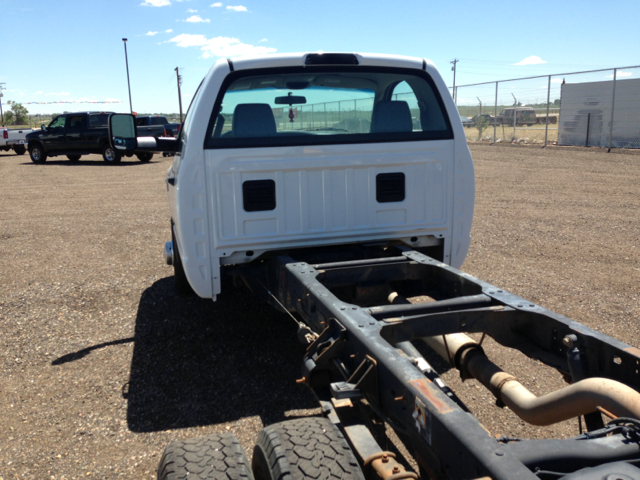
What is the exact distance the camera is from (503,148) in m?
22.7

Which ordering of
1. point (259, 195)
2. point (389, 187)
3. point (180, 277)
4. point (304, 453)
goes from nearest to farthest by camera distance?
point (304, 453), point (259, 195), point (389, 187), point (180, 277)

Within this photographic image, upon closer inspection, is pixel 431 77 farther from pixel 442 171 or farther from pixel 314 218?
pixel 314 218

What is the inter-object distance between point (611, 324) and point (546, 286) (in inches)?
41.8

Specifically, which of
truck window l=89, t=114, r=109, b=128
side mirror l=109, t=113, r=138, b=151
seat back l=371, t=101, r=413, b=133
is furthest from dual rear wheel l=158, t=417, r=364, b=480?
truck window l=89, t=114, r=109, b=128

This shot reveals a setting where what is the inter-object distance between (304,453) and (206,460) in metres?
0.39

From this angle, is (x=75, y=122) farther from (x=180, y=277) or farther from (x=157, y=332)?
(x=157, y=332)

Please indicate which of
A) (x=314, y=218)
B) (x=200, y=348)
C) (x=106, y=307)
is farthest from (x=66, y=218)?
(x=314, y=218)

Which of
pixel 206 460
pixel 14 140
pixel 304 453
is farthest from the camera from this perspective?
pixel 14 140

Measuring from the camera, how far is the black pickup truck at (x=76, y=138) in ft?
73.3

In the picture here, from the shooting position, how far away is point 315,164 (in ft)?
12.5

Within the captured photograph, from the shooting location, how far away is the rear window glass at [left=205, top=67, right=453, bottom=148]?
12.6ft

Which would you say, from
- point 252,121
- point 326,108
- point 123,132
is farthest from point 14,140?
point 252,121

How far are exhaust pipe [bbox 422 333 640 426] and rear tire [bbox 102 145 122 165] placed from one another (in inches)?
841

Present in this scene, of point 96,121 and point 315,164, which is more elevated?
point 96,121
